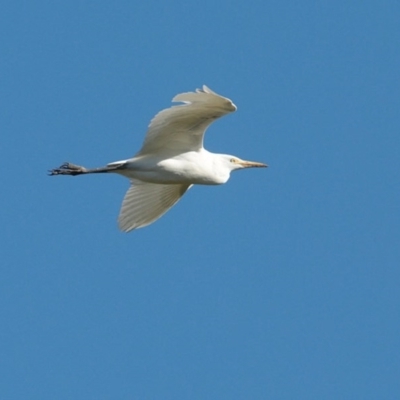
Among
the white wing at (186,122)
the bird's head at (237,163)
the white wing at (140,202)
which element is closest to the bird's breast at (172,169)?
the white wing at (186,122)

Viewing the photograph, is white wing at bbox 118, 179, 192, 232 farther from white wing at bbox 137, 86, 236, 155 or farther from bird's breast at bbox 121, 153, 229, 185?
white wing at bbox 137, 86, 236, 155

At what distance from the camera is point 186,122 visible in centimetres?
2131

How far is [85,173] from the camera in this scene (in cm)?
2228

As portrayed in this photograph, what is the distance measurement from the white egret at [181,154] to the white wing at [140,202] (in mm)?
300

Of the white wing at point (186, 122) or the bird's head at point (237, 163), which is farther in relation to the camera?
the bird's head at point (237, 163)

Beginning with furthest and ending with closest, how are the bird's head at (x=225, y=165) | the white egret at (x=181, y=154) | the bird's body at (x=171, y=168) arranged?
the bird's head at (x=225, y=165)
the bird's body at (x=171, y=168)
the white egret at (x=181, y=154)

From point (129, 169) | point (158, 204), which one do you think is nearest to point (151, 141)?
point (129, 169)

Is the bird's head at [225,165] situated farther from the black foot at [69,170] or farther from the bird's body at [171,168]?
the black foot at [69,170]

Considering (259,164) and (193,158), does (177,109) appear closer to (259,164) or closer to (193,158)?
(193,158)

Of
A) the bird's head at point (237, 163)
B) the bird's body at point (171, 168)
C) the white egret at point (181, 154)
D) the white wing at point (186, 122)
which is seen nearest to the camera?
the white wing at point (186, 122)

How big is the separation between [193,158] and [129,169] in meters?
A: 1.01

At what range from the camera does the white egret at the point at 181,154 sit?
2078cm

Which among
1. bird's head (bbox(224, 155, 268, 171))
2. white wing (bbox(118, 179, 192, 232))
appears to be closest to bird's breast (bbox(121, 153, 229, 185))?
bird's head (bbox(224, 155, 268, 171))

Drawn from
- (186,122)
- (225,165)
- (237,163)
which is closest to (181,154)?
(186,122)
